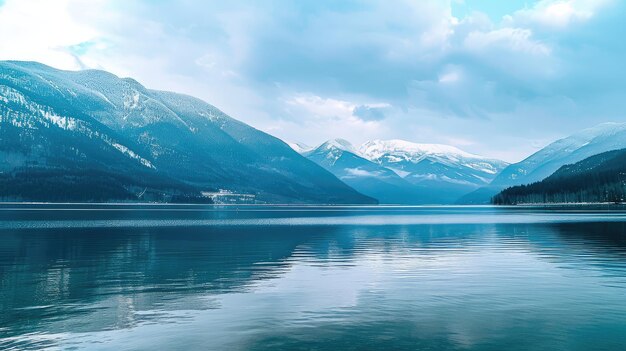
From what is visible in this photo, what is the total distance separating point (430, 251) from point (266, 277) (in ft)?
107

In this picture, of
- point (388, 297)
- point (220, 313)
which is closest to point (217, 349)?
point (220, 313)

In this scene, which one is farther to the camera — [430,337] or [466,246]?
[466,246]

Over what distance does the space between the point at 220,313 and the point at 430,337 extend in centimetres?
1334

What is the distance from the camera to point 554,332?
30.6 m

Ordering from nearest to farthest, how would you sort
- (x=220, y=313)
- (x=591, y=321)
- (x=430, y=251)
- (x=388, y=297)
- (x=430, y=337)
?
1. (x=430, y=337)
2. (x=591, y=321)
3. (x=220, y=313)
4. (x=388, y=297)
5. (x=430, y=251)

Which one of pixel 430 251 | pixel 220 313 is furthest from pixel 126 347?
pixel 430 251

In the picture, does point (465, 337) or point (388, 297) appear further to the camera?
point (388, 297)

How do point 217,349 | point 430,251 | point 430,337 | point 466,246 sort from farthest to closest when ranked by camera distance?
1. point 466,246
2. point 430,251
3. point 430,337
4. point 217,349

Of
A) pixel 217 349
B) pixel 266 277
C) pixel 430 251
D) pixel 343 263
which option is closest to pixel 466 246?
pixel 430 251

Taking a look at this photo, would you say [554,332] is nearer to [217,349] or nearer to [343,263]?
[217,349]

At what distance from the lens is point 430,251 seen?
3054 inches

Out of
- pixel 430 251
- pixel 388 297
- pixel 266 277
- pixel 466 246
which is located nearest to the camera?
pixel 388 297

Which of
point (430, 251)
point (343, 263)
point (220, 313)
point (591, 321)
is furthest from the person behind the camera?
point (430, 251)

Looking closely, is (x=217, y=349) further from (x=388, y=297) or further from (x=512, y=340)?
(x=388, y=297)
